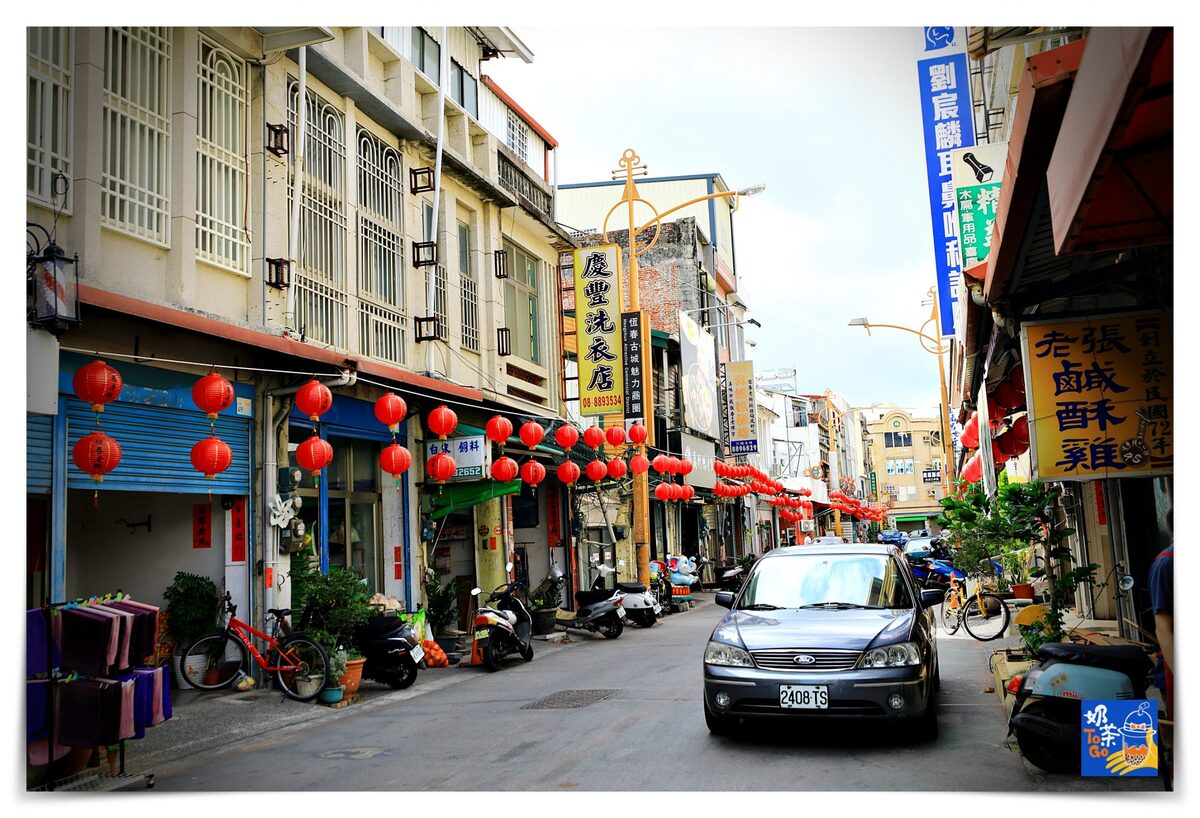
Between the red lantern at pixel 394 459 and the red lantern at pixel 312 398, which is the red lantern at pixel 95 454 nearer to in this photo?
the red lantern at pixel 312 398

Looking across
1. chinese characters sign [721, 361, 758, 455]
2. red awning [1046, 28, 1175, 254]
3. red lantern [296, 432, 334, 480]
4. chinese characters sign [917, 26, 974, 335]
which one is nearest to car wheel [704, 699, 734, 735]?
red awning [1046, 28, 1175, 254]

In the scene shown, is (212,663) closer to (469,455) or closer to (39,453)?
(39,453)

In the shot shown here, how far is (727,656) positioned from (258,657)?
246 inches

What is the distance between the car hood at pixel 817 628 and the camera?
26.5 ft

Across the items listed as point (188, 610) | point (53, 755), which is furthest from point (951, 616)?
point (53, 755)

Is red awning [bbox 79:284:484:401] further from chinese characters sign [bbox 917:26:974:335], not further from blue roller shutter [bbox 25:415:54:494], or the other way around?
chinese characters sign [bbox 917:26:974:335]

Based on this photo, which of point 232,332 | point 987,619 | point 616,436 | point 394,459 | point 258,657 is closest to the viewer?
point 232,332

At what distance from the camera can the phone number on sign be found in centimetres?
2230

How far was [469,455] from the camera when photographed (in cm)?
1644

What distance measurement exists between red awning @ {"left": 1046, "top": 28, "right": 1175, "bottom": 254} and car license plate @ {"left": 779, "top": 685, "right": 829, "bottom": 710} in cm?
396

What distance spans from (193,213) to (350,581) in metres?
5.01

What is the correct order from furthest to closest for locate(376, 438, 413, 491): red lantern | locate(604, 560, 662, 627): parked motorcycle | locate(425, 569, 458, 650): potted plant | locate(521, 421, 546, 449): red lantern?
locate(604, 560, 662, 627): parked motorcycle, locate(425, 569, 458, 650): potted plant, locate(521, 421, 546, 449): red lantern, locate(376, 438, 413, 491): red lantern

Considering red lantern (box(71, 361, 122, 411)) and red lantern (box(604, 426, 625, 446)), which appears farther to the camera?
red lantern (box(604, 426, 625, 446))

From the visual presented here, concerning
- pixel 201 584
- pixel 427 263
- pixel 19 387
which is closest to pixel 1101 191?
pixel 19 387
